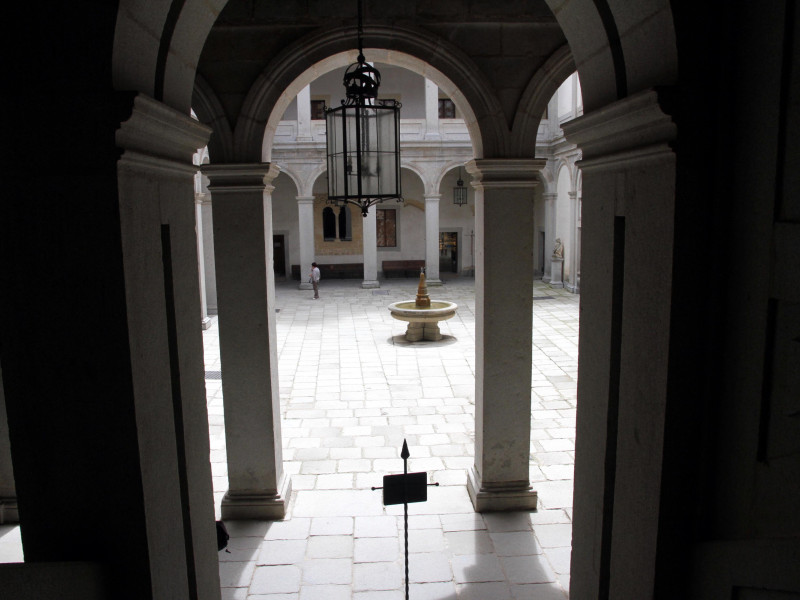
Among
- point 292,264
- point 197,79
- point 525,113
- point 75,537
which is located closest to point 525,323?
point 525,113

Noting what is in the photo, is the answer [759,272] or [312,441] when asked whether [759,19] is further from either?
[312,441]

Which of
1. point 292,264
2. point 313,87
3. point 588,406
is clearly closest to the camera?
point 588,406

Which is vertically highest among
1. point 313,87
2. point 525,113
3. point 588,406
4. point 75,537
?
point 313,87

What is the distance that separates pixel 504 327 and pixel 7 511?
14.7 feet

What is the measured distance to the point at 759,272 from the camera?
71.9 inches

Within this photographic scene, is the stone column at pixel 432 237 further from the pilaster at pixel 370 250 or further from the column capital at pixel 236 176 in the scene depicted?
the column capital at pixel 236 176

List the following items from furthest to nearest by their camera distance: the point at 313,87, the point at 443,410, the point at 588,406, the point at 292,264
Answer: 1. the point at 292,264
2. the point at 313,87
3. the point at 443,410
4. the point at 588,406

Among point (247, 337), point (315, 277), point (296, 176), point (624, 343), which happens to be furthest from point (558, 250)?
point (624, 343)

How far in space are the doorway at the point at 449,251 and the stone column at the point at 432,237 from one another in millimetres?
4110

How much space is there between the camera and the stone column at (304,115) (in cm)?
1990

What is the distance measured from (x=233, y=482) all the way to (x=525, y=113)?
4.10 m

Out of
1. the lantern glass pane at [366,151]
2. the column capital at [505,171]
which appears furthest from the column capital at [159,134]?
the column capital at [505,171]

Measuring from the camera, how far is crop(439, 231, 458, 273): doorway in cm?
2538

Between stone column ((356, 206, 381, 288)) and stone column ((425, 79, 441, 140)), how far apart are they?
3.31 meters
